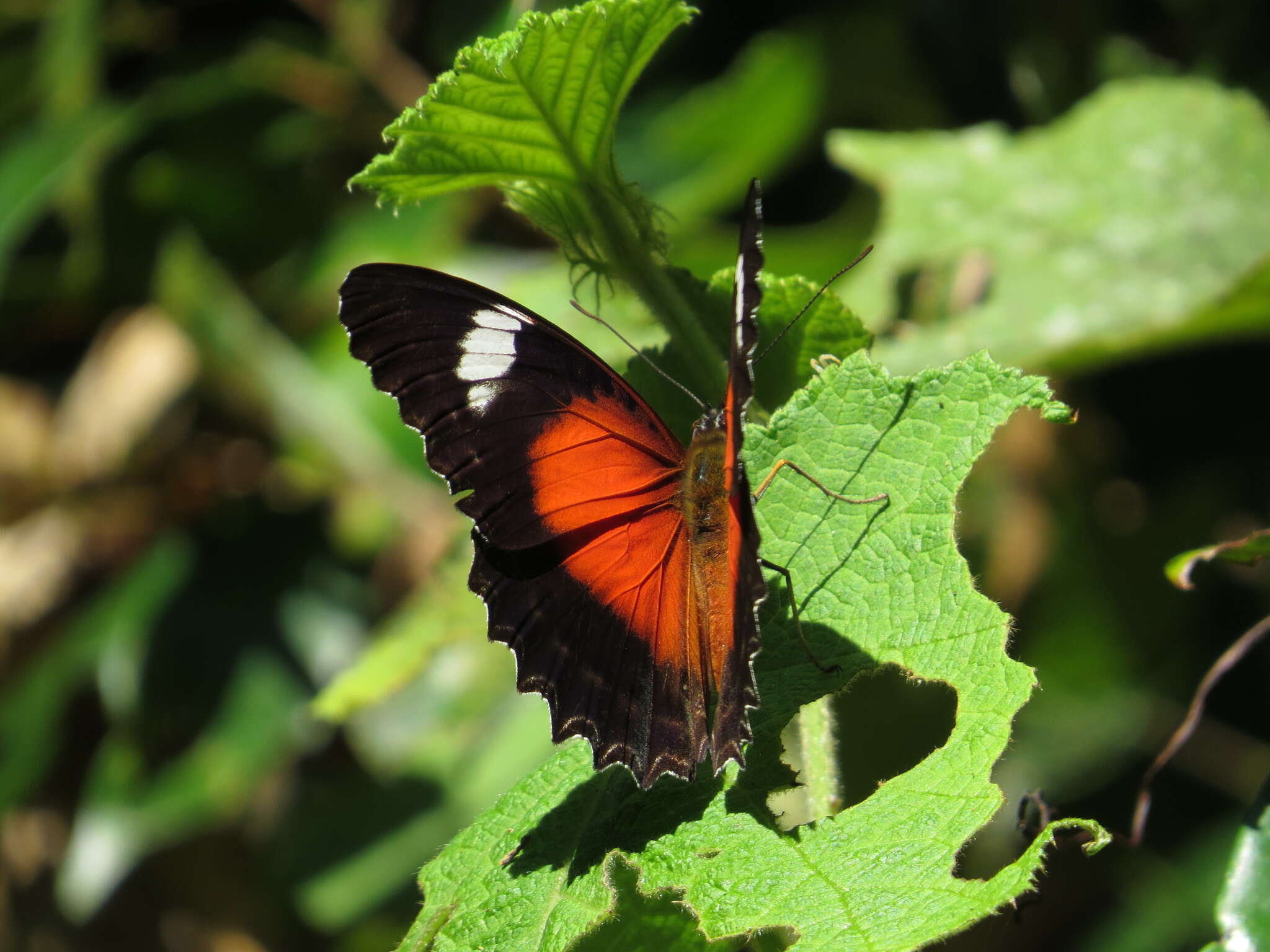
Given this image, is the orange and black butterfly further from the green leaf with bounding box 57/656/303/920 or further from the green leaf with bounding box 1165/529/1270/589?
the green leaf with bounding box 57/656/303/920

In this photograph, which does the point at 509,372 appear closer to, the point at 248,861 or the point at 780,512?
the point at 780,512

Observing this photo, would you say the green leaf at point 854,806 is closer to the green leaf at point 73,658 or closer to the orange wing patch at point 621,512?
the orange wing patch at point 621,512

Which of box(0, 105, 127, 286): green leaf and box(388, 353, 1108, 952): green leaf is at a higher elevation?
box(0, 105, 127, 286): green leaf

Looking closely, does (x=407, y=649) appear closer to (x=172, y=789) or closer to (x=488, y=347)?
(x=488, y=347)

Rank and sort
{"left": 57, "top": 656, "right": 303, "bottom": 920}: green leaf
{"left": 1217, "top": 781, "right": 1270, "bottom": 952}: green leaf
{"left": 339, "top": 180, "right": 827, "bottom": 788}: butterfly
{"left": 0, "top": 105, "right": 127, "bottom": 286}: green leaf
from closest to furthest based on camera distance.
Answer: {"left": 1217, "top": 781, "right": 1270, "bottom": 952}: green leaf, {"left": 339, "top": 180, "right": 827, "bottom": 788}: butterfly, {"left": 0, "top": 105, "right": 127, "bottom": 286}: green leaf, {"left": 57, "top": 656, "right": 303, "bottom": 920}: green leaf

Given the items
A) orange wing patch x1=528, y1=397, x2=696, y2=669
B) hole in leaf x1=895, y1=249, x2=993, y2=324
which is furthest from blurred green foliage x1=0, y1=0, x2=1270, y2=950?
orange wing patch x1=528, y1=397, x2=696, y2=669

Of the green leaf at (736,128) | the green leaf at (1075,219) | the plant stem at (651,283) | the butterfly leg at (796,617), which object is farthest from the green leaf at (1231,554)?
the green leaf at (736,128)
